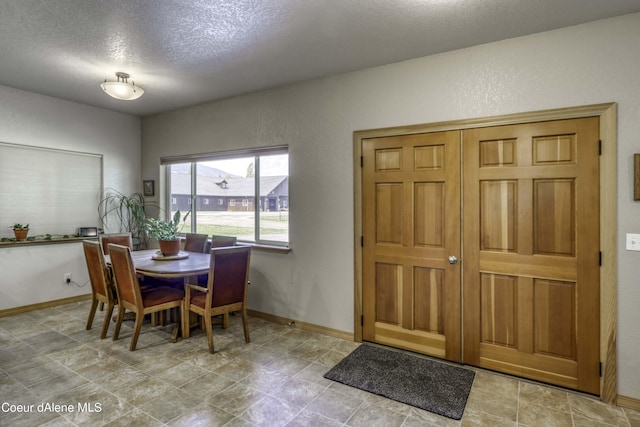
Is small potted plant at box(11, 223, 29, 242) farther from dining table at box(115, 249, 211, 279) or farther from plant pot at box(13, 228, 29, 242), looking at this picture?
dining table at box(115, 249, 211, 279)

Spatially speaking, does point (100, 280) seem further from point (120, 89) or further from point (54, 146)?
point (54, 146)

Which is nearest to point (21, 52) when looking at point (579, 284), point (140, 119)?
point (140, 119)

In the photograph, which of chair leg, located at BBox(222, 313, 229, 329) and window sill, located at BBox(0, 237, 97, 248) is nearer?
chair leg, located at BBox(222, 313, 229, 329)

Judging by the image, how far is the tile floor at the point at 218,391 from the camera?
83.7 inches

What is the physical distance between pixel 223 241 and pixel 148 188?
2.10 meters

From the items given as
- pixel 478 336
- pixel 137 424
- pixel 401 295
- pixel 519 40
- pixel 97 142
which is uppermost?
pixel 519 40

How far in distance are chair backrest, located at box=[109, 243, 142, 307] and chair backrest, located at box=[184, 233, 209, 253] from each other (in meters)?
1.13

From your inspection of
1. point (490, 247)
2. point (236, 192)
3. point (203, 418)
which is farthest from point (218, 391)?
point (236, 192)

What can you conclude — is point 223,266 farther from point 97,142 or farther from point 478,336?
point 97,142

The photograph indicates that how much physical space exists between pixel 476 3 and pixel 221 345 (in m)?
3.47

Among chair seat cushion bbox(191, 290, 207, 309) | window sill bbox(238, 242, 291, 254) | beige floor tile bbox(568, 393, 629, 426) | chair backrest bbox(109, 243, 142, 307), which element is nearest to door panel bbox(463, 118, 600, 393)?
beige floor tile bbox(568, 393, 629, 426)

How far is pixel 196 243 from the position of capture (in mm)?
4324

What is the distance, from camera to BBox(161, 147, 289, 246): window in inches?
161

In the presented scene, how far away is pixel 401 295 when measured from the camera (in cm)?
314
